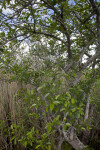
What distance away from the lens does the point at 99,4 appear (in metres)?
1.66

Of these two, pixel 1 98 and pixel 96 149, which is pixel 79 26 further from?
pixel 96 149

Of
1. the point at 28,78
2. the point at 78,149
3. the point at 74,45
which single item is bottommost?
the point at 78,149

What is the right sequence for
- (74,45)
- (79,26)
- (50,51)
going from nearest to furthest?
(79,26) < (74,45) < (50,51)

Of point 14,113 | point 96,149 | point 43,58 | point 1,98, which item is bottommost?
point 96,149

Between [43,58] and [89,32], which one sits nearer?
[89,32]

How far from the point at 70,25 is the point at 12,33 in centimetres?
97

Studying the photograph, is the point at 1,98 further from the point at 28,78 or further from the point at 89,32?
the point at 89,32

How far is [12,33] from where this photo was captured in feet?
5.57

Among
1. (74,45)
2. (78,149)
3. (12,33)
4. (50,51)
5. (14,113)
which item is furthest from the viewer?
(50,51)

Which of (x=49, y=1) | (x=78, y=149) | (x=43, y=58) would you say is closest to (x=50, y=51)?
(x=43, y=58)

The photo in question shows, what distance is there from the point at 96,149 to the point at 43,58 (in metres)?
2.04

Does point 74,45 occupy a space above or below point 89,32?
below

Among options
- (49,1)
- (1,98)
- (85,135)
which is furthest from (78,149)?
(49,1)

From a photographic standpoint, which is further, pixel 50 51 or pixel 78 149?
pixel 50 51
